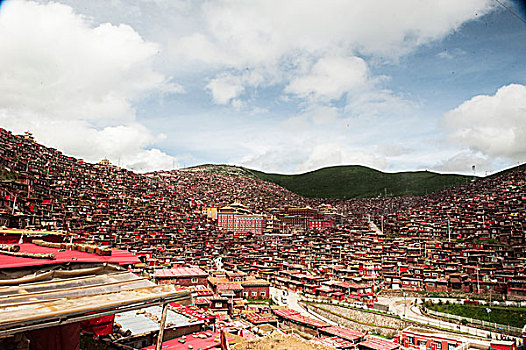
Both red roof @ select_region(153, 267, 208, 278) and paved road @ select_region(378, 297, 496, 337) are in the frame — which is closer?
paved road @ select_region(378, 297, 496, 337)

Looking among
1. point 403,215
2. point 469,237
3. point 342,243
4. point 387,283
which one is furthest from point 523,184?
point 387,283

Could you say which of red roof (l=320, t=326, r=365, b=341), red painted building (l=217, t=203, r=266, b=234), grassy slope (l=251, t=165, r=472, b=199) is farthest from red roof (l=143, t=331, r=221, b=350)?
grassy slope (l=251, t=165, r=472, b=199)

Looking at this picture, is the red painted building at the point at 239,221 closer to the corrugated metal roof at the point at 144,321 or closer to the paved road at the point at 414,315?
the paved road at the point at 414,315

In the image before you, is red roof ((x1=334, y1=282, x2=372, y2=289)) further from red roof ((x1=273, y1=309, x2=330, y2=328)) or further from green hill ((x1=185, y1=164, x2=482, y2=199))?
green hill ((x1=185, y1=164, x2=482, y2=199))

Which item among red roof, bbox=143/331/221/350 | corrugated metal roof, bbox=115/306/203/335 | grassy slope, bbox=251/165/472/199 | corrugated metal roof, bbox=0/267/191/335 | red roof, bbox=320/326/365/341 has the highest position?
grassy slope, bbox=251/165/472/199

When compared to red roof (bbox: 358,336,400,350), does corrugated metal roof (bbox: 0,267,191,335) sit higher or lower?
higher

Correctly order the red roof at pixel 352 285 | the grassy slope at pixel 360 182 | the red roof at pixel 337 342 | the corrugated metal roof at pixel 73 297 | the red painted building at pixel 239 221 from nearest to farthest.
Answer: the corrugated metal roof at pixel 73 297
the red roof at pixel 337 342
the red roof at pixel 352 285
the red painted building at pixel 239 221
the grassy slope at pixel 360 182

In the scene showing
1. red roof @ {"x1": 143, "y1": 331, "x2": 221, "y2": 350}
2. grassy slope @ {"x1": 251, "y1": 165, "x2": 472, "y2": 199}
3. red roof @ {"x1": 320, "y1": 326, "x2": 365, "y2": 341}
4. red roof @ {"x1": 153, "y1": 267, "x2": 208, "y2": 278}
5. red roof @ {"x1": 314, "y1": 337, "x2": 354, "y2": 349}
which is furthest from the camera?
grassy slope @ {"x1": 251, "y1": 165, "x2": 472, "y2": 199}

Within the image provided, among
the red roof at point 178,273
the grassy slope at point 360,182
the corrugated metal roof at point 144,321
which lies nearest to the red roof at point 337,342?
the corrugated metal roof at point 144,321

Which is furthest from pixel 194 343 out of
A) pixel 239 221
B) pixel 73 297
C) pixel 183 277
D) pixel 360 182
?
→ pixel 360 182

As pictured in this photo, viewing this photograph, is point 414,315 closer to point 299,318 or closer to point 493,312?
point 493,312
